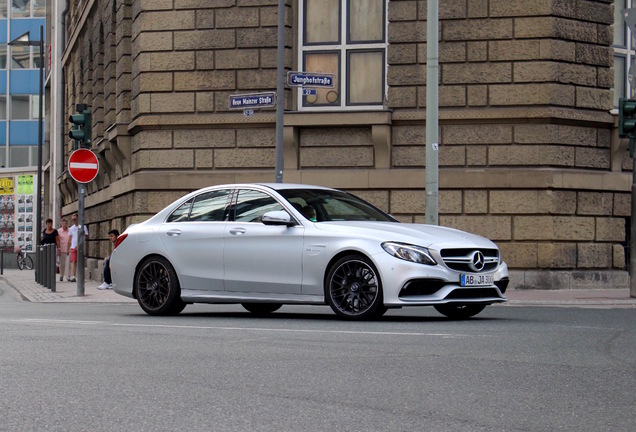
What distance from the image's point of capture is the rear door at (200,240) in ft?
43.9

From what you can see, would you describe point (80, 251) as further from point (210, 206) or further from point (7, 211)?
point (7, 211)

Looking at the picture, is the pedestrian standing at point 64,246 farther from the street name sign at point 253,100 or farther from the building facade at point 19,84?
the building facade at point 19,84

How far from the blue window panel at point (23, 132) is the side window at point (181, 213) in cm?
5169

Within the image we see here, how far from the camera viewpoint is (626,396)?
679 centimetres

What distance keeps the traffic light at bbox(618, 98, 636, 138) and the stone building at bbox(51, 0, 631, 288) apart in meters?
3.64

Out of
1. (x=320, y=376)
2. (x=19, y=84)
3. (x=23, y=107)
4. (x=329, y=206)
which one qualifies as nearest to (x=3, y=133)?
(x=23, y=107)

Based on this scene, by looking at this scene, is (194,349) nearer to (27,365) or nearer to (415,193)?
(27,365)

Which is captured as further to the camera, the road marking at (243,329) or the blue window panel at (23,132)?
the blue window panel at (23,132)

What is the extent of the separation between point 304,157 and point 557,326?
1185 centimetres

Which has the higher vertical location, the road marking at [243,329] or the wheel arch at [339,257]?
the wheel arch at [339,257]

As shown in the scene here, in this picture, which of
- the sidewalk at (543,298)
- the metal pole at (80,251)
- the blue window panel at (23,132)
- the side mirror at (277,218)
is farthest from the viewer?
the blue window panel at (23,132)

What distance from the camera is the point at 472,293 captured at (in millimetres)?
12109

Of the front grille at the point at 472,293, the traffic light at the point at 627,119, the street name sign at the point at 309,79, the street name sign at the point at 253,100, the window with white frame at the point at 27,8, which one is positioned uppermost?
the window with white frame at the point at 27,8

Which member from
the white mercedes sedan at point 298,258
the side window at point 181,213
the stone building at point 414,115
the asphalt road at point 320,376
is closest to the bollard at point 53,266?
the stone building at point 414,115
